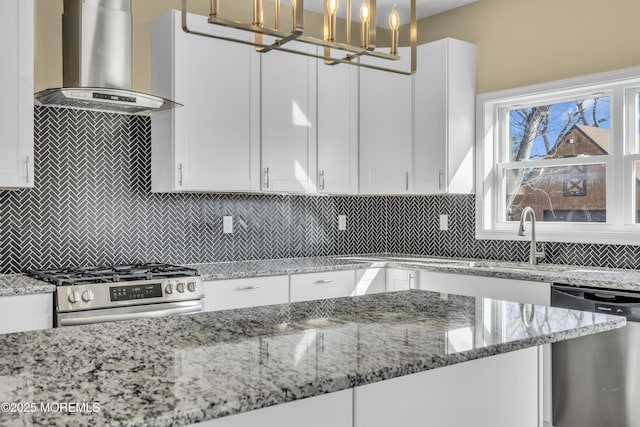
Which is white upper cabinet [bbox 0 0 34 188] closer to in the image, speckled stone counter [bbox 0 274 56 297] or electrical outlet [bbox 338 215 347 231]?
speckled stone counter [bbox 0 274 56 297]

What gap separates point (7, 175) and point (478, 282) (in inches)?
106

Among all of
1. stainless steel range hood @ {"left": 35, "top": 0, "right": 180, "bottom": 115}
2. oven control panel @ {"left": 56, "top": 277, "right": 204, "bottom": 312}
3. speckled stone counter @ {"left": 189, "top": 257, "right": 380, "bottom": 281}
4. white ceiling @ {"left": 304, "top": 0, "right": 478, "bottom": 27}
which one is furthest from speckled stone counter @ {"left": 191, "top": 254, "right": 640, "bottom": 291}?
white ceiling @ {"left": 304, "top": 0, "right": 478, "bottom": 27}

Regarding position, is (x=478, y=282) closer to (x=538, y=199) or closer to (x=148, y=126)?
(x=538, y=199)

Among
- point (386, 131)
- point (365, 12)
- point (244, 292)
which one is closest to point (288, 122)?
point (386, 131)

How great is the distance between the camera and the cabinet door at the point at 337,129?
4.34 metres

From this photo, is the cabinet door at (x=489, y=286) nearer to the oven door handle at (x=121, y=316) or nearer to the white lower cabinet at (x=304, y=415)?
the oven door handle at (x=121, y=316)

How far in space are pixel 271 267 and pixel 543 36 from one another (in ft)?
7.84

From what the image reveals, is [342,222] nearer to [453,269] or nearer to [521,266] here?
[453,269]

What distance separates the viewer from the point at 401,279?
4.20 m

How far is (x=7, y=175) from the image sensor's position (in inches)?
120

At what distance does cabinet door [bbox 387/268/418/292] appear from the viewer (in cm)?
414

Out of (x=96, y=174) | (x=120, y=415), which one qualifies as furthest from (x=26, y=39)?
(x=120, y=415)

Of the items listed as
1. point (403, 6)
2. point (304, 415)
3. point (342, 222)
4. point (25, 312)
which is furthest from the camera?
point (342, 222)

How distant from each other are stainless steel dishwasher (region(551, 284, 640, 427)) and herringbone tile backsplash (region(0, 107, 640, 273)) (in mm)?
708
